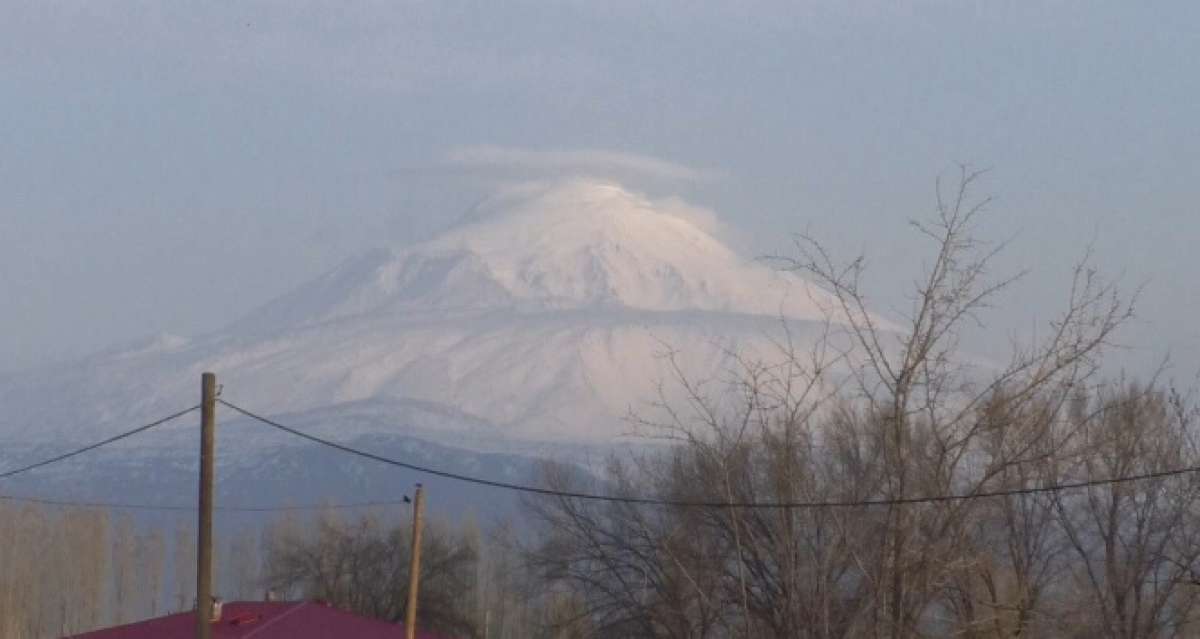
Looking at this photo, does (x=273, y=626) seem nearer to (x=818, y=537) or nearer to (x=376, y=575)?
(x=818, y=537)

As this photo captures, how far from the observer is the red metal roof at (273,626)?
29.7 metres

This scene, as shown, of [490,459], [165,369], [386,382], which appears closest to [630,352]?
[490,459]

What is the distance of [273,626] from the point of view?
29875 mm

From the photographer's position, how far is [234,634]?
29.3m

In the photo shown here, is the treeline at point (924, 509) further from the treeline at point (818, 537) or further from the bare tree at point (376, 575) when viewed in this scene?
the bare tree at point (376, 575)

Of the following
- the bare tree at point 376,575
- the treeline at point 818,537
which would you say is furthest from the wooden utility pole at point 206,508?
the bare tree at point 376,575

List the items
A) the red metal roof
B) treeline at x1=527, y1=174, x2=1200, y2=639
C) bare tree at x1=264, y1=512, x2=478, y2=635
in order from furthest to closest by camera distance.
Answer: bare tree at x1=264, y1=512, x2=478, y2=635
the red metal roof
treeline at x1=527, y1=174, x2=1200, y2=639

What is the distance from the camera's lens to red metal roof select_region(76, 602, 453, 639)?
97.3 ft

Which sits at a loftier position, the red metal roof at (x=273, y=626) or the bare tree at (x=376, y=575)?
the red metal roof at (x=273, y=626)

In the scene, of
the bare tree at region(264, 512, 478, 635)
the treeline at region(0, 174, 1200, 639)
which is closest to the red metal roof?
the treeline at region(0, 174, 1200, 639)

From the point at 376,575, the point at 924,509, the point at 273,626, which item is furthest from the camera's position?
the point at 376,575

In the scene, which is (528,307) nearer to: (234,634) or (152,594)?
(152,594)

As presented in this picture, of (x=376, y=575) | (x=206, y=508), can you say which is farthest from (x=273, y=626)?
(x=376, y=575)

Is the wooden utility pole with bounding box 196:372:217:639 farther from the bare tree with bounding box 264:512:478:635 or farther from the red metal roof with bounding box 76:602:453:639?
the bare tree with bounding box 264:512:478:635
